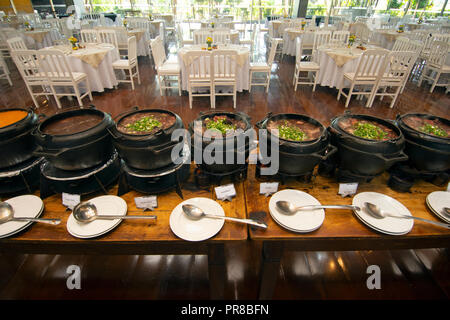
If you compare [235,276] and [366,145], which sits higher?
[366,145]

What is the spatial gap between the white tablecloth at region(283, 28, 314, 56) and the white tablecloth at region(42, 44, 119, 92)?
455 cm

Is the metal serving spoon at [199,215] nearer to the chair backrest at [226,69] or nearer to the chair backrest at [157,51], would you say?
the chair backrest at [226,69]

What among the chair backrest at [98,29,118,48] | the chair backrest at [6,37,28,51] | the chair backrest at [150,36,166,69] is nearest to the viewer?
the chair backrest at [6,37,28,51]

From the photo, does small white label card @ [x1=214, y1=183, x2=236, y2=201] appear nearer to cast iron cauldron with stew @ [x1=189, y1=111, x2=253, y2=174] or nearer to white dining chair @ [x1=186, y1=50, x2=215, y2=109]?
cast iron cauldron with stew @ [x1=189, y1=111, x2=253, y2=174]

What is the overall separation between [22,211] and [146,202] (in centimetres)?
61

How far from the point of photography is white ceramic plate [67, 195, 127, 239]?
1.09 m

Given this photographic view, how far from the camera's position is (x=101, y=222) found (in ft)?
3.74

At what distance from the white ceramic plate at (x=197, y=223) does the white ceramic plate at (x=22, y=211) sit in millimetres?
691

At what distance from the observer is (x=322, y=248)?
3.97ft

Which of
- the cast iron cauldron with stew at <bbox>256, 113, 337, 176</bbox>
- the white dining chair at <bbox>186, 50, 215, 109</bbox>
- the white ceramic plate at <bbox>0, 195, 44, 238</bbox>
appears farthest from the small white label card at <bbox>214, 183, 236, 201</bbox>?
the white dining chair at <bbox>186, 50, 215, 109</bbox>

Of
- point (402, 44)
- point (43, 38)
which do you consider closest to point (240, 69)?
point (402, 44)

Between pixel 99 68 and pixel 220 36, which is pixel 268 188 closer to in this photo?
pixel 99 68

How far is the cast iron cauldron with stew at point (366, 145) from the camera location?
1.18 m

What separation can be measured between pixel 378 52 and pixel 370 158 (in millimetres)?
3404
